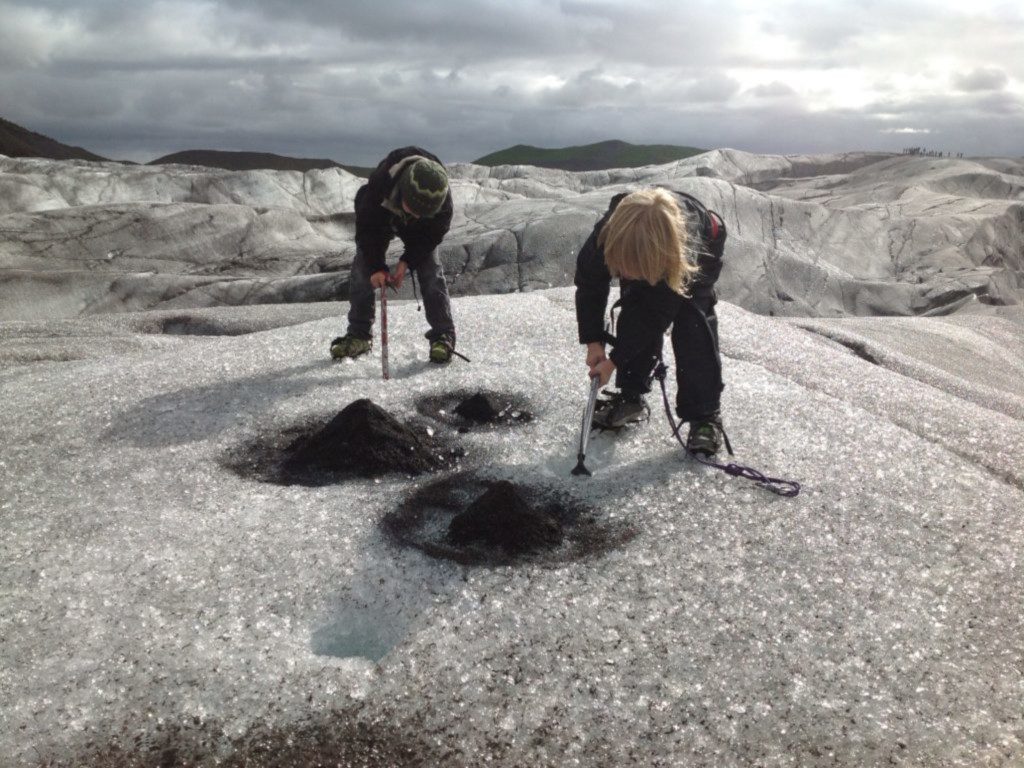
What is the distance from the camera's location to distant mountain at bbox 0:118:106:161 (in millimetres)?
58812

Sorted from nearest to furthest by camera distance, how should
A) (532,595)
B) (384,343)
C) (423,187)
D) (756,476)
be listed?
1. (532,595)
2. (756,476)
3. (423,187)
4. (384,343)

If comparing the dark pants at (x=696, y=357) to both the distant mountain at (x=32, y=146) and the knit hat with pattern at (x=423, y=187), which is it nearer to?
the knit hat with pattern at (x=423, y=187)

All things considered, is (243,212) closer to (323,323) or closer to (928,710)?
(323,323)

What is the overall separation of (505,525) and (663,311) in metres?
1.56

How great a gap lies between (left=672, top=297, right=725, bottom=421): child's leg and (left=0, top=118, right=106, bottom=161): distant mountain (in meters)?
62.1

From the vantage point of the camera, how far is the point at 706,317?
16.7 ft

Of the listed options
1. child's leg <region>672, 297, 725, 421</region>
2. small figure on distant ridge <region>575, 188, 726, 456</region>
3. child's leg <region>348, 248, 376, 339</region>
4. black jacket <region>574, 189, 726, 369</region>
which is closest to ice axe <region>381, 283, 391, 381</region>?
child's leg <region>348, 248, 376, 339</region>

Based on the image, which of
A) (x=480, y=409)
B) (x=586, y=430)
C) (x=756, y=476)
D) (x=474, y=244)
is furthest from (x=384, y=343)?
(x=474, y=244)

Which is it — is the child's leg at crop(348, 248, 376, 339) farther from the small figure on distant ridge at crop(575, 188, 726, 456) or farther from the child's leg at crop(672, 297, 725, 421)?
the child's leg at crop(672, 297, 725, 421)

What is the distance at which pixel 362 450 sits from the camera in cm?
488

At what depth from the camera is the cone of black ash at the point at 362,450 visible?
487 centimetres

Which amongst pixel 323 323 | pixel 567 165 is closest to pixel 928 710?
pixel 323 323

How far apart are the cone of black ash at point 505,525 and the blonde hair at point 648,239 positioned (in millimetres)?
1297

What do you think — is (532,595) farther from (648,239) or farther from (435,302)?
(435,302)
